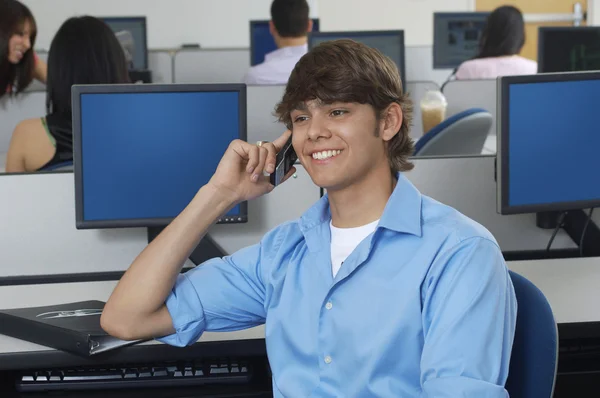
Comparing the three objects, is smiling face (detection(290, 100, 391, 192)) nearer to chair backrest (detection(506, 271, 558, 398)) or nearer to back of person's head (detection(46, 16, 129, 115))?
chair backrest (detection(506, 271, 558, 398))

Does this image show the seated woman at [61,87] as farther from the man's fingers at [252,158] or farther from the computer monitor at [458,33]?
the computer monitor at [458,33]

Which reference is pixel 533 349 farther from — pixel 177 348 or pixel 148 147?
pixel 148 147

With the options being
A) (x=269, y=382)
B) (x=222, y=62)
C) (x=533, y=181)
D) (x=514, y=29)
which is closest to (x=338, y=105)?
(x=269, y=382)

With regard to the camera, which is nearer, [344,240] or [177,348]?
[344,240]

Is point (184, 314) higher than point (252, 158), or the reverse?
point (252, 158)

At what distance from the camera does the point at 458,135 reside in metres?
3.10

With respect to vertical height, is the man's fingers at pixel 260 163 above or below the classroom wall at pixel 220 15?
below

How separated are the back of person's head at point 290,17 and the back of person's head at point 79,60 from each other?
203cm

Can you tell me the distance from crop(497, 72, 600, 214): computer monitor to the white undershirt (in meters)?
0.83

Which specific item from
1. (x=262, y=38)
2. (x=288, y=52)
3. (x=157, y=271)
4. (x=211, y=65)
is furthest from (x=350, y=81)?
(x=262, y=38)

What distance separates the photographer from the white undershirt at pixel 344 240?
148 cm

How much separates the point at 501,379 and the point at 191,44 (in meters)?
7.06

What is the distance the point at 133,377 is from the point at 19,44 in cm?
226

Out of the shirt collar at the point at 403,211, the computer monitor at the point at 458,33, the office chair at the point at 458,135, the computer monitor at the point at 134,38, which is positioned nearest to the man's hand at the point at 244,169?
the shirt collar at the point at 403,211
